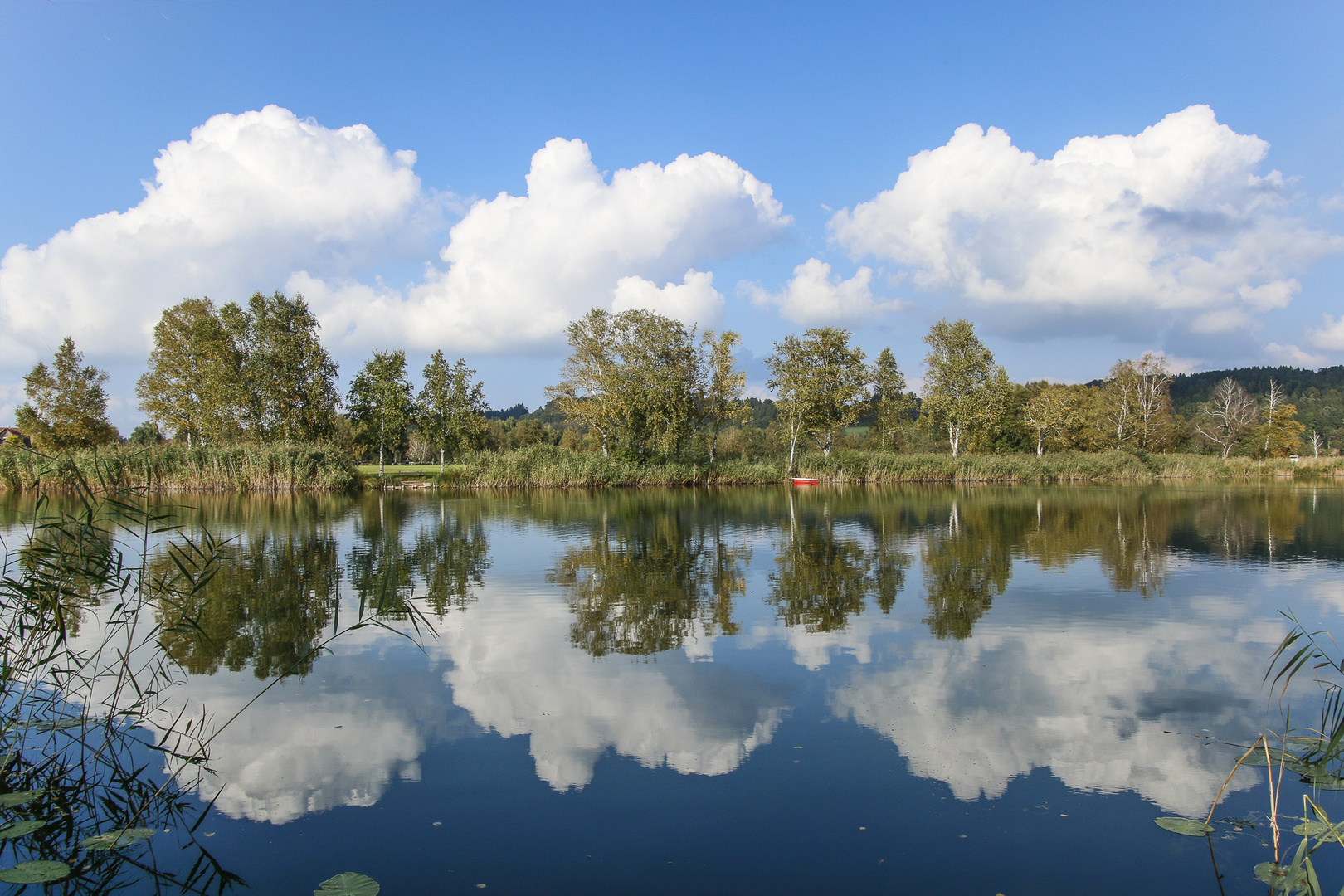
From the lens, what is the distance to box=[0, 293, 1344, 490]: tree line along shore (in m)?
40.6

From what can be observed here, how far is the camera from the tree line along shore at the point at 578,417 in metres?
40.6

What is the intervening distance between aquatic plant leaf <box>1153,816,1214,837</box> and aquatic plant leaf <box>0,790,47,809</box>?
6.71 meters

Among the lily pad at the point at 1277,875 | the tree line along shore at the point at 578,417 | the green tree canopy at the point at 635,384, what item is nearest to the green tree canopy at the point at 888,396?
the tree line along shore at the point at 578,417

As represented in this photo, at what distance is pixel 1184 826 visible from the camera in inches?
170

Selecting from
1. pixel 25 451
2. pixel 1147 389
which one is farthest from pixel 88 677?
pixel 1147 389

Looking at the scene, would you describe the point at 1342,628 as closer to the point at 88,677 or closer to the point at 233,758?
the point at 233,758

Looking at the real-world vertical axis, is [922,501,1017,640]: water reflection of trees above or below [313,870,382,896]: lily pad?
below

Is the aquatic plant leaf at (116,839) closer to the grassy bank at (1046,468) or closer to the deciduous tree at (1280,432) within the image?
the grassy bank at (1046,468)

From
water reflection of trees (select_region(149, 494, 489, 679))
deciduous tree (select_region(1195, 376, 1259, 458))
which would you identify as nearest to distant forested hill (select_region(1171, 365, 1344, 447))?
deciduous tree (select_region(1195, 376, 1259, 458))

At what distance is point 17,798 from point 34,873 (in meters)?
1.01

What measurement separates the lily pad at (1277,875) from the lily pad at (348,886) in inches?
172

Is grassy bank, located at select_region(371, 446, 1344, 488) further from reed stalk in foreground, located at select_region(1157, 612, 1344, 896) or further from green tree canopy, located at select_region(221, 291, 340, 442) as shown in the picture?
reed stalk in foreground, located at select_region(1157, 612, 1344, 896)

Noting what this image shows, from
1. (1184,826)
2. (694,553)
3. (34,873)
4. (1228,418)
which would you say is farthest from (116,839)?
(1228,418)

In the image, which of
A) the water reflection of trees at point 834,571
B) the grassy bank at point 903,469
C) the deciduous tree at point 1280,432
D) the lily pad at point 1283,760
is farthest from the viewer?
the deciduous tree at point 1280,432
